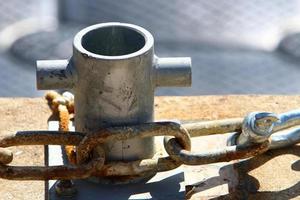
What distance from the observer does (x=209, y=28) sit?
3973mm

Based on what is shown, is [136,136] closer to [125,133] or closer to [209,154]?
[125,133]

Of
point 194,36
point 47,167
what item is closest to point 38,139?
point 47,167

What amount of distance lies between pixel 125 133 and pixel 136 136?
0.07 feet

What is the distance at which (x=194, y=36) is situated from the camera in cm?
390

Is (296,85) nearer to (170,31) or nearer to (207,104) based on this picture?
(170,31)

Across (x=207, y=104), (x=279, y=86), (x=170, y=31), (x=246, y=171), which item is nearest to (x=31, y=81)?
(x=170, y=31)

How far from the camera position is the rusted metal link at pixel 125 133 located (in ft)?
5.33

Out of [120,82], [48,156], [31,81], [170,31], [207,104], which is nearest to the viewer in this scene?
[120,82]

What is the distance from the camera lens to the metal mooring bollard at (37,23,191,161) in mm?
1614

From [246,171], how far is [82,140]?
0.41 meters

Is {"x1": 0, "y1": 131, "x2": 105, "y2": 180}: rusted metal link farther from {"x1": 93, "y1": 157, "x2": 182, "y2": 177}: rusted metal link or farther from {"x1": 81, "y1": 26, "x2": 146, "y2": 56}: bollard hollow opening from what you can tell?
{"x1": 81, "y1": 26, "x2": 146, "y2": 56}: bollard hollow opening

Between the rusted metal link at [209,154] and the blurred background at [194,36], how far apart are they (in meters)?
1.74

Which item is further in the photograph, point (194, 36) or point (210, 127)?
point (194, 36)

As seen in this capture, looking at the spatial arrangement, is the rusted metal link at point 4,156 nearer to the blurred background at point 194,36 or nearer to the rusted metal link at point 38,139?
the rusted metal link at point 38,139
